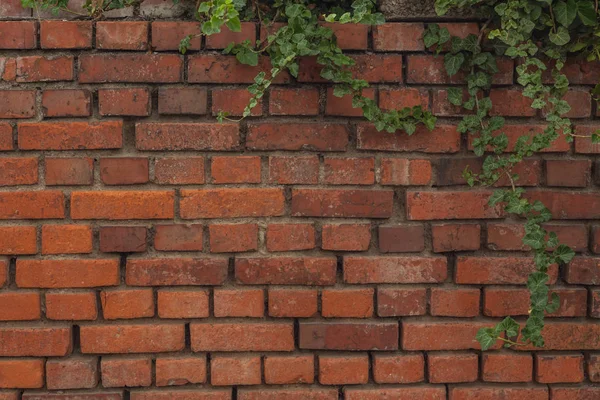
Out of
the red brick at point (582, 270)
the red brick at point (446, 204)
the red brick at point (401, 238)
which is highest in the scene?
the red brick at point (446, 204)

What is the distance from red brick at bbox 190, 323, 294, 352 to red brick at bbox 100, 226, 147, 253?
0.97 feet

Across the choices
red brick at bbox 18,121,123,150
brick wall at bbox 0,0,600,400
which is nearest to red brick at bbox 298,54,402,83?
brick wall at bbox 0,0,600,400

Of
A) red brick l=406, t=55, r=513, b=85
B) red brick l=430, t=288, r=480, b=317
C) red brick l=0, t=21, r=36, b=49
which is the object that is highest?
red brick l=0, t=21, r=36, b=49

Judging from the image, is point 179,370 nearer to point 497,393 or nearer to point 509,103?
point 497,393

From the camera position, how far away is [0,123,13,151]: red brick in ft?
5.70

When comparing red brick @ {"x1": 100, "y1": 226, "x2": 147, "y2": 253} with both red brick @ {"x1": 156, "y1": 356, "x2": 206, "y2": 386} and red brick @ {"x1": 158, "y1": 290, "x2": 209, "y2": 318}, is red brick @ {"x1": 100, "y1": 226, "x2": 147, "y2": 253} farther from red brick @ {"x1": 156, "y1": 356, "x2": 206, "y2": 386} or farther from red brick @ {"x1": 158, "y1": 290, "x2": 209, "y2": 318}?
red brick @ {"x1": 156, "y1": 356, "x2": 206, "y2": 386}

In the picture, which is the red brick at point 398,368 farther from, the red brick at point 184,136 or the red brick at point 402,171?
the red brick at point 184,136

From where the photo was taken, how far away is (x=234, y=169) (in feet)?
5.76

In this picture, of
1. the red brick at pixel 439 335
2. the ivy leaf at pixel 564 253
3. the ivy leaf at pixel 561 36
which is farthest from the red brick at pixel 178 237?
the ivy leaf at pixel 561 36

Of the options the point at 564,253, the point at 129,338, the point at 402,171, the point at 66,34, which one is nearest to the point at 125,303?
the point at 129,338

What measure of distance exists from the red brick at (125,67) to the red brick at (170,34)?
0.03m

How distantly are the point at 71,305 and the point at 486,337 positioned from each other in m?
1.17

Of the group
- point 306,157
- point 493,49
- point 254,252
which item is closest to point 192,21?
point 306,157

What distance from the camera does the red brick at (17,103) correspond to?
173 cm
